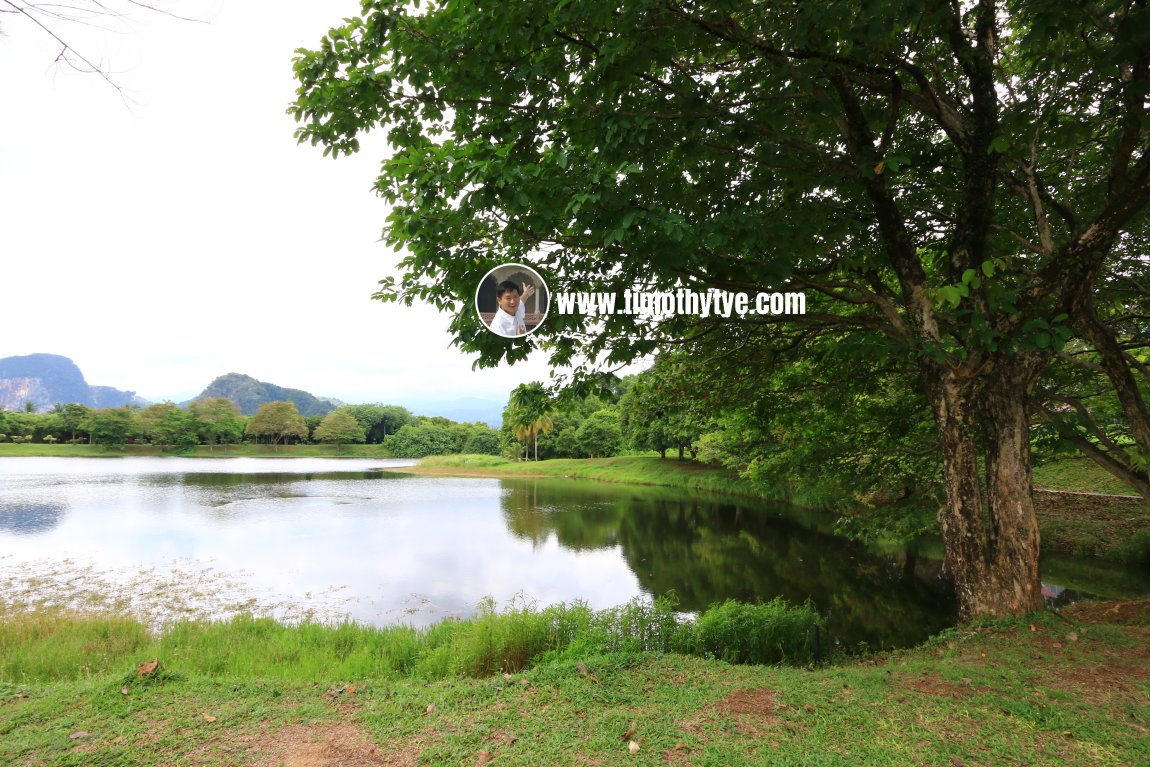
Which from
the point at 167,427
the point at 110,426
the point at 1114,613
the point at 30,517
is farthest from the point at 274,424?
the point at 1114,613

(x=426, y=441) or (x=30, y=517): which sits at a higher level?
(x=30, y=517)

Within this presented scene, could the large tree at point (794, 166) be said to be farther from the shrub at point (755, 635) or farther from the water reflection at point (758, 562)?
the water reflection at point (758, 562)

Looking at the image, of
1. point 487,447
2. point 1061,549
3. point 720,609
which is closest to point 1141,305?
point 720,609

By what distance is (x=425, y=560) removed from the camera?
15508mm

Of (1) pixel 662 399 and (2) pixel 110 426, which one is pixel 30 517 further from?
(2) pixel 110 426

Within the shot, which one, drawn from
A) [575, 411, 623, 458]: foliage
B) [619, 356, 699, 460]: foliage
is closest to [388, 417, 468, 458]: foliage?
[575, 411, 623, 458]: foliage

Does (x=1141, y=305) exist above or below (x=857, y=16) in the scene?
below

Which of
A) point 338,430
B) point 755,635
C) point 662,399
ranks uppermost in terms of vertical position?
point 662,399

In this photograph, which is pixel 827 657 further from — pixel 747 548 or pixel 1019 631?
pixel 747 548

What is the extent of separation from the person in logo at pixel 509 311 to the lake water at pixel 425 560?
7831 mm

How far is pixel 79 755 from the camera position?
330cm

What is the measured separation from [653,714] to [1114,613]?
6490 millimetres

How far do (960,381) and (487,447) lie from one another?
74.6 meters

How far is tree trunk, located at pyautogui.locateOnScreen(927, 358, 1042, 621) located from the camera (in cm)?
543
